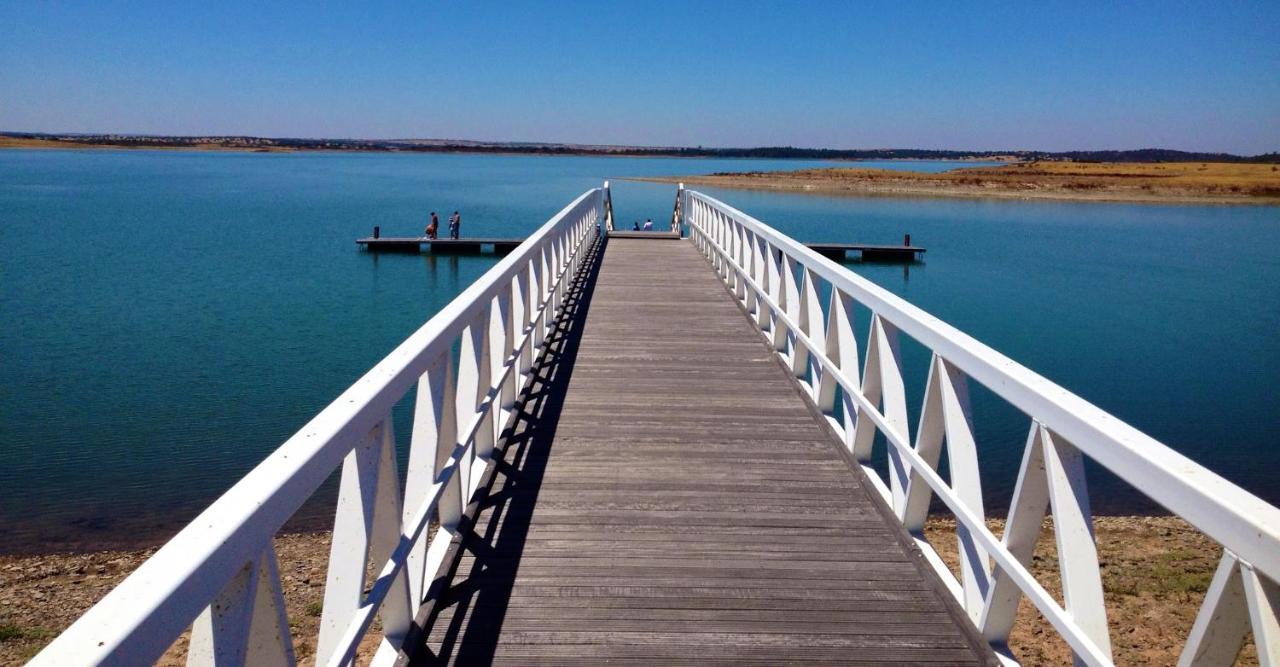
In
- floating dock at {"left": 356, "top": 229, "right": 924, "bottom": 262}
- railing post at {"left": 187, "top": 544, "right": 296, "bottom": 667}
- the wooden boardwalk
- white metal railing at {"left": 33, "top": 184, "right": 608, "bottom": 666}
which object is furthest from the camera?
floating dock at {"left": 356, "top": 229, "right": 924, "bottom": 262}

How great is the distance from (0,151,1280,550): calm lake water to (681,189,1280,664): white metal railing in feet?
22.8

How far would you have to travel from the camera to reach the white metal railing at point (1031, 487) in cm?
176

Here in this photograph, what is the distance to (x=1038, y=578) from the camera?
830cm

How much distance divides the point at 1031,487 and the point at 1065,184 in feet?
292

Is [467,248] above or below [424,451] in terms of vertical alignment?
below

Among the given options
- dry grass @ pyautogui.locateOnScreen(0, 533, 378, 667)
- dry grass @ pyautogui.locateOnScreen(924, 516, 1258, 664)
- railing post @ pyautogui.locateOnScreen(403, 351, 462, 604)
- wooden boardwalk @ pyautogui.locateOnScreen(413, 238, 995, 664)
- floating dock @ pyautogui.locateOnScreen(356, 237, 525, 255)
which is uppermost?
railing post @ pyautogui.locateOnScreen(403, 351, 462, 604)

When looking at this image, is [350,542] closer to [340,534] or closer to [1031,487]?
[340,534]

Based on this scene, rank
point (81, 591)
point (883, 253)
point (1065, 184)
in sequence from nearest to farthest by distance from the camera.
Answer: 1. point (81, 591)
2. point (883, 253)
3. point (1065, 184)

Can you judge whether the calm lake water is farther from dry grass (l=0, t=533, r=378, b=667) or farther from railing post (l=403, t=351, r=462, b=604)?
railing post (l=403, t=351, r=462, b=604)

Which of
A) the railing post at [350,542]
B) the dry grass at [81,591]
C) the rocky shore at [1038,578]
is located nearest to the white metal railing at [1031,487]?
the railing post at [350,542]

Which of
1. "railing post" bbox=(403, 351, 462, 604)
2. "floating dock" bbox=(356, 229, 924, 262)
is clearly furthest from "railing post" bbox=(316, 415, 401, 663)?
"floating dock" bbox=(356, 229, 924, 262)

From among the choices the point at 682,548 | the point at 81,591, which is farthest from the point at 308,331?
the point at 682,548

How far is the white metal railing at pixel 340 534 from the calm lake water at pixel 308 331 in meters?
7.09

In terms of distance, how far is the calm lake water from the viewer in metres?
11.7
